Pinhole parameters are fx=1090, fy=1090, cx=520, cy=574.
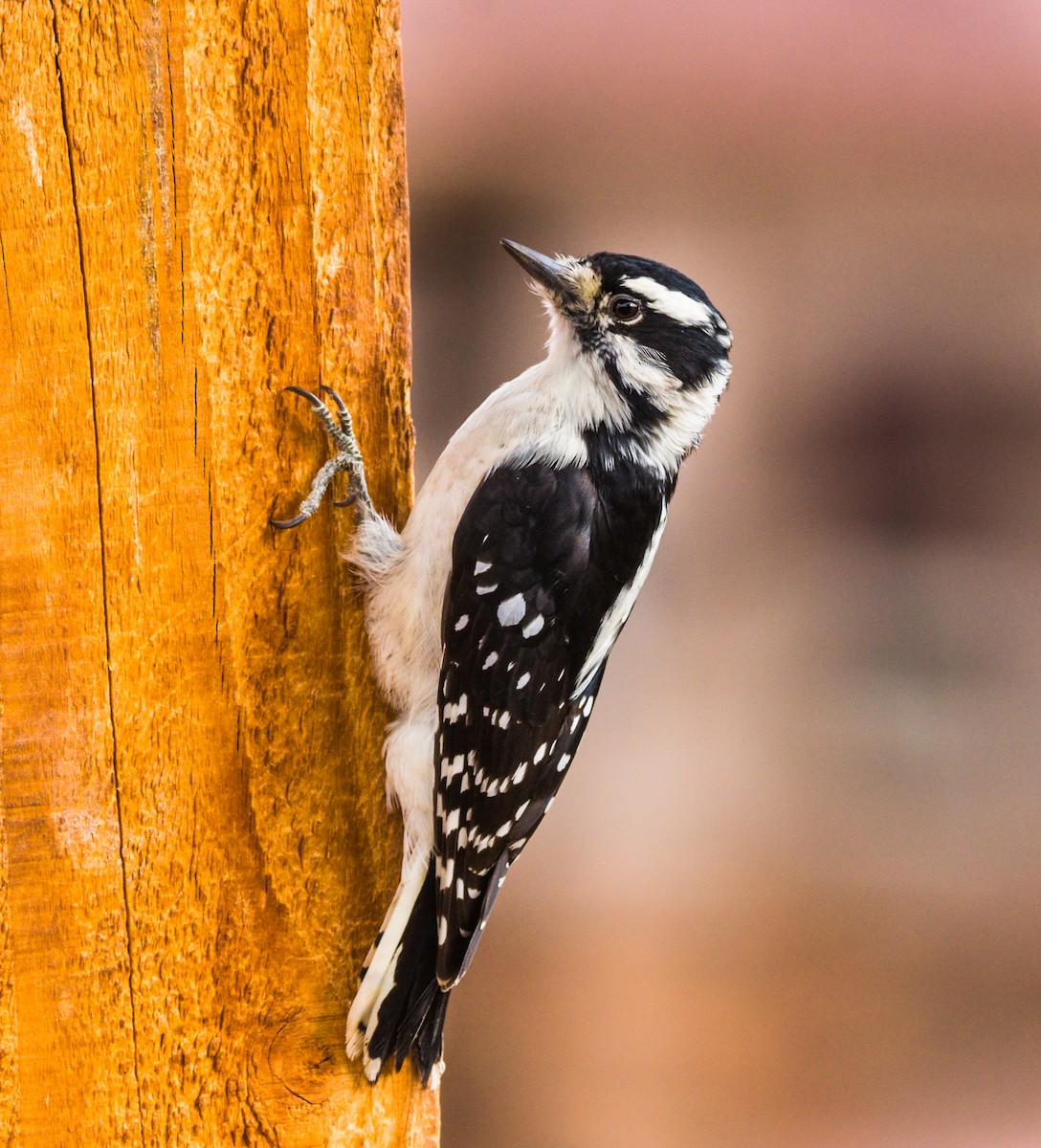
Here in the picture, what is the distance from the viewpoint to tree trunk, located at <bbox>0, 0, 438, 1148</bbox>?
4.21 ft

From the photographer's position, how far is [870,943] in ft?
11.0

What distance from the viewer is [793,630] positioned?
10.6 feet

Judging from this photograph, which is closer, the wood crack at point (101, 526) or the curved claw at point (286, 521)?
the wood crack at point (101, 526)

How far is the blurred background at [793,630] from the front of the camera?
9.36 feet

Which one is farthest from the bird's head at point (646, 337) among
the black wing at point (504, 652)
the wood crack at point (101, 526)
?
the wood crack at point (101, 526)

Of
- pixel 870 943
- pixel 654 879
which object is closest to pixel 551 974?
pixel 654 879

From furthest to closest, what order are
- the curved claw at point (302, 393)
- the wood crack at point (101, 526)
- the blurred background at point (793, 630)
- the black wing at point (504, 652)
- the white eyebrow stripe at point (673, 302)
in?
1. the blurred background at point (793, 630)
2. the white eyebrow stripe at point (673, 302)
3. the black wing at point (504, 652)
4. the curved claw at point (302, 393)
5. the wood crack at point (101, 526)

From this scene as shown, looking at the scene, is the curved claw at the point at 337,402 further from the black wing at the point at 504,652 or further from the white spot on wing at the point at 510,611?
the white spot on wing at the point at 510,611

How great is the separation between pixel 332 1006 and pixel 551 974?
6.23 ft

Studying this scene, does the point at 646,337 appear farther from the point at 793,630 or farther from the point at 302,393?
the point at 793,630

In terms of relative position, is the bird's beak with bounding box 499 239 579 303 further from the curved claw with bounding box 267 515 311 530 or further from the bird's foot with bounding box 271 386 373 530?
the curved claw with bounding box 267 515 311 530

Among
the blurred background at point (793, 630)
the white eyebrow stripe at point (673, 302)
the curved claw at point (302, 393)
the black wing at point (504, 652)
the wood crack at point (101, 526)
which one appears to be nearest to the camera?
the wood crack at point (101, 526)

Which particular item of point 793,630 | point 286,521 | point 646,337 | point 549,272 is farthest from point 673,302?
point 793,630

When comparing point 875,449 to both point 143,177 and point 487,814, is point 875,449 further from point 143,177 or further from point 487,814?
point 143,177
